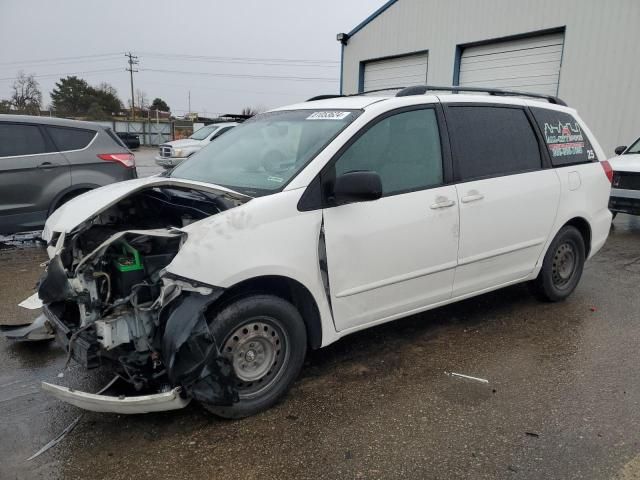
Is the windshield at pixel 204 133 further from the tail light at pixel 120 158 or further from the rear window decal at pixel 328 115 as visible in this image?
the rear window decal at pixel 328 115

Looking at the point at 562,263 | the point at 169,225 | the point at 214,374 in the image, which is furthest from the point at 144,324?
the point at 562,263

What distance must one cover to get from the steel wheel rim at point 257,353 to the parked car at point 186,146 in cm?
1233

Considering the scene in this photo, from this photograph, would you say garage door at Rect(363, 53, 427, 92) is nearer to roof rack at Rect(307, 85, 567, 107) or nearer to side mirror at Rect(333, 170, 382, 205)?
roof rack at Rect(307, 85, 567, 107)

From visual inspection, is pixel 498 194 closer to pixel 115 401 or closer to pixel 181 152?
pixel 115 401

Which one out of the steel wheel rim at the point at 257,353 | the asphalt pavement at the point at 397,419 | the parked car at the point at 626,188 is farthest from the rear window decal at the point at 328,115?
the parked car at the point at 626,188

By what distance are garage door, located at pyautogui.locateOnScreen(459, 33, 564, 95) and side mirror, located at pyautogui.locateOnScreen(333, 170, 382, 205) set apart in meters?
11.0

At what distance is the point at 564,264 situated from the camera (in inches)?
188

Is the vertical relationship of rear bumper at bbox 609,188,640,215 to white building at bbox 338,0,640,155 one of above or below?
below

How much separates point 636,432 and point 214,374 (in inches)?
90.6

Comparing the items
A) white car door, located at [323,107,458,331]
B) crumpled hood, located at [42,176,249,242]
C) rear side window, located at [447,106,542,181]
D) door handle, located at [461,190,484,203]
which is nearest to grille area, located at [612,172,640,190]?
rear side window, located at [447,106,542,181]

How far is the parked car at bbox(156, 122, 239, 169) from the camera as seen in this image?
15000 mm

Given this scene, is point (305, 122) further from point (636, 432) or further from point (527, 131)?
point (636, 432)

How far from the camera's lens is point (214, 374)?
263 cm

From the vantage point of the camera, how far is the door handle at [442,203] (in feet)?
11.5
